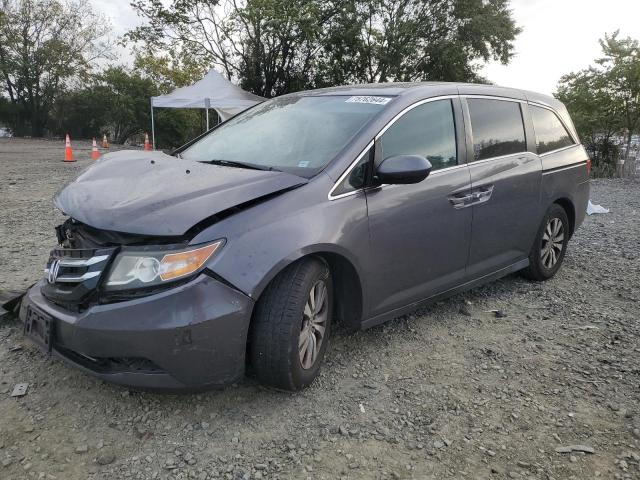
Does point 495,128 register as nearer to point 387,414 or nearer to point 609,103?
point 387,414

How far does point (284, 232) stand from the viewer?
2.44 metres

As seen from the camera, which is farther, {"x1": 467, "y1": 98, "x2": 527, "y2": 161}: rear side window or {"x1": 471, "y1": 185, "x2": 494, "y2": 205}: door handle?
{"x1": 467, "y1": 98, "x2": 527, "y2": 161}: rear side window

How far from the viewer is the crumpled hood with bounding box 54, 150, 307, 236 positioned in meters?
2.27

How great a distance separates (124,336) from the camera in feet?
7.14

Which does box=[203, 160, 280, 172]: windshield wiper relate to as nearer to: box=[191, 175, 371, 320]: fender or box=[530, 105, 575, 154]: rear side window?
box=[191, 175, 371, 320]: fender

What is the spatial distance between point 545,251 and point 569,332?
3.44 feet

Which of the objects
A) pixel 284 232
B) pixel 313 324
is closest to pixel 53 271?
pixel 284 232

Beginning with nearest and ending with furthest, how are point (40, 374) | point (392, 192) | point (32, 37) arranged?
point (40, 374), point (392, 192), point (32, 37)

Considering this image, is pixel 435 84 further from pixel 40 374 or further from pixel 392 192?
pixel 40 374

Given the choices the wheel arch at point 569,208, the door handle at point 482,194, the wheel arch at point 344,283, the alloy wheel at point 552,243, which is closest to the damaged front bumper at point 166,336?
the wheel arch at point 344,283

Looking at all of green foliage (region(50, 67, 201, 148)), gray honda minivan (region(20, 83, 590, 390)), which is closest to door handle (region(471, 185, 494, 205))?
gray honda minivan (region(20, 83, 590, 390))

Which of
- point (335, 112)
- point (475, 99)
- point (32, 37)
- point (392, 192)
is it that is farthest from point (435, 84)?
point (32, 37)

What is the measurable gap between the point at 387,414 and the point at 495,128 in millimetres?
2289

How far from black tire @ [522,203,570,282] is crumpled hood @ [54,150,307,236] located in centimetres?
252
